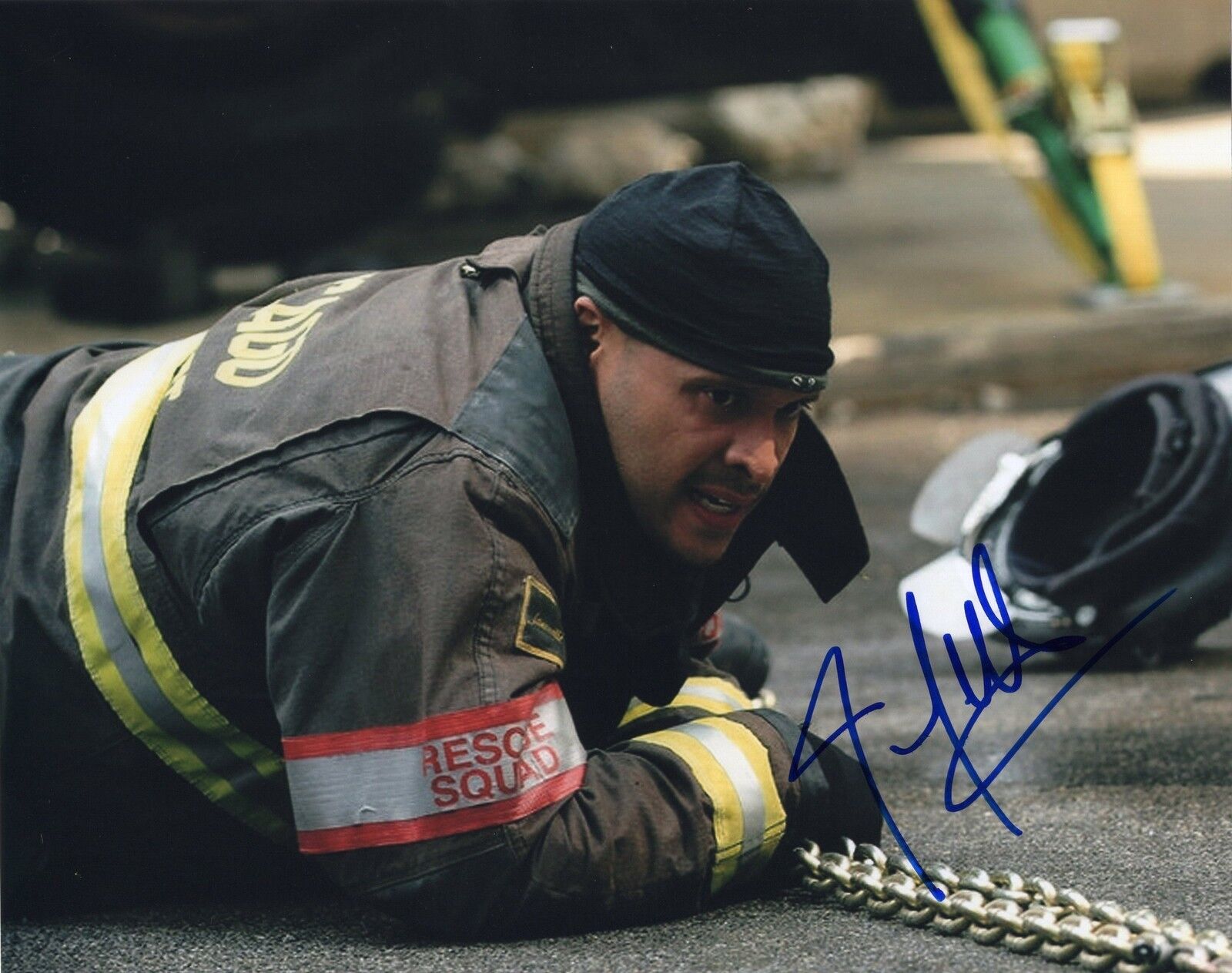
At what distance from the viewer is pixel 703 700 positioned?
2838 millimetres

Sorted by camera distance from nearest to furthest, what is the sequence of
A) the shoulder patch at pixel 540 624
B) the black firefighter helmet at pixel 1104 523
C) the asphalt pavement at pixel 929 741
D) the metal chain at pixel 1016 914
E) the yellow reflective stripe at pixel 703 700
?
the metal chain at pixel 1016 914, the shoulder patch at pixel 540 624, the asphalt pavement at pixel 929 741, the yellow reflective stripe at pixel 703 700, the black firefighter helmet at pixel 1104 523

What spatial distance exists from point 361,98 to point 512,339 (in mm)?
5383

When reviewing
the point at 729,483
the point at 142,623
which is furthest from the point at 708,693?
the point at 142,623

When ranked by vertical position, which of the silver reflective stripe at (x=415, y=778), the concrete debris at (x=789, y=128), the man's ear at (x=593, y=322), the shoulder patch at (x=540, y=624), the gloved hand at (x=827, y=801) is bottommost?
the concrete debris at (x=789, y=128)

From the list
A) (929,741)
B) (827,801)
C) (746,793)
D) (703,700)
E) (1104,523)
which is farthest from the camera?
(1104,523)

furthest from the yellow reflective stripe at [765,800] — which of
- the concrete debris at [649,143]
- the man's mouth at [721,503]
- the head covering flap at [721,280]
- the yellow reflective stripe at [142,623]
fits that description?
the concrete debris at [649,143]

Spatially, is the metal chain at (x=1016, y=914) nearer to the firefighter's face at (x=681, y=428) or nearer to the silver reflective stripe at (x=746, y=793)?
the silver reflective stripe at (x=746, y=793)

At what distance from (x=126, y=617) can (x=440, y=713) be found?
1.53 ft

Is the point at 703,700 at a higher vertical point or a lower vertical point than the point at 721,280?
lower

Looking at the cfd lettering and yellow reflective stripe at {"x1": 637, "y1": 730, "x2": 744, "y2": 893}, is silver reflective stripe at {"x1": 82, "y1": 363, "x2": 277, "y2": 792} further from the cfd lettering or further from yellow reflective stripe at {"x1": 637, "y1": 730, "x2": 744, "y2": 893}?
yellow reflective stripe at {"x1": 637, "y1": 730, "x2": 744, "y2": 893}

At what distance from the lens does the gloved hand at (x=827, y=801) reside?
2.52 meters

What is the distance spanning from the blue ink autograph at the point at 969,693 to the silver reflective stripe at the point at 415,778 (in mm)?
418

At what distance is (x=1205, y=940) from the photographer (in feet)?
7.13

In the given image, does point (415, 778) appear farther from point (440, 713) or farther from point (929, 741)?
point (929, 741)
